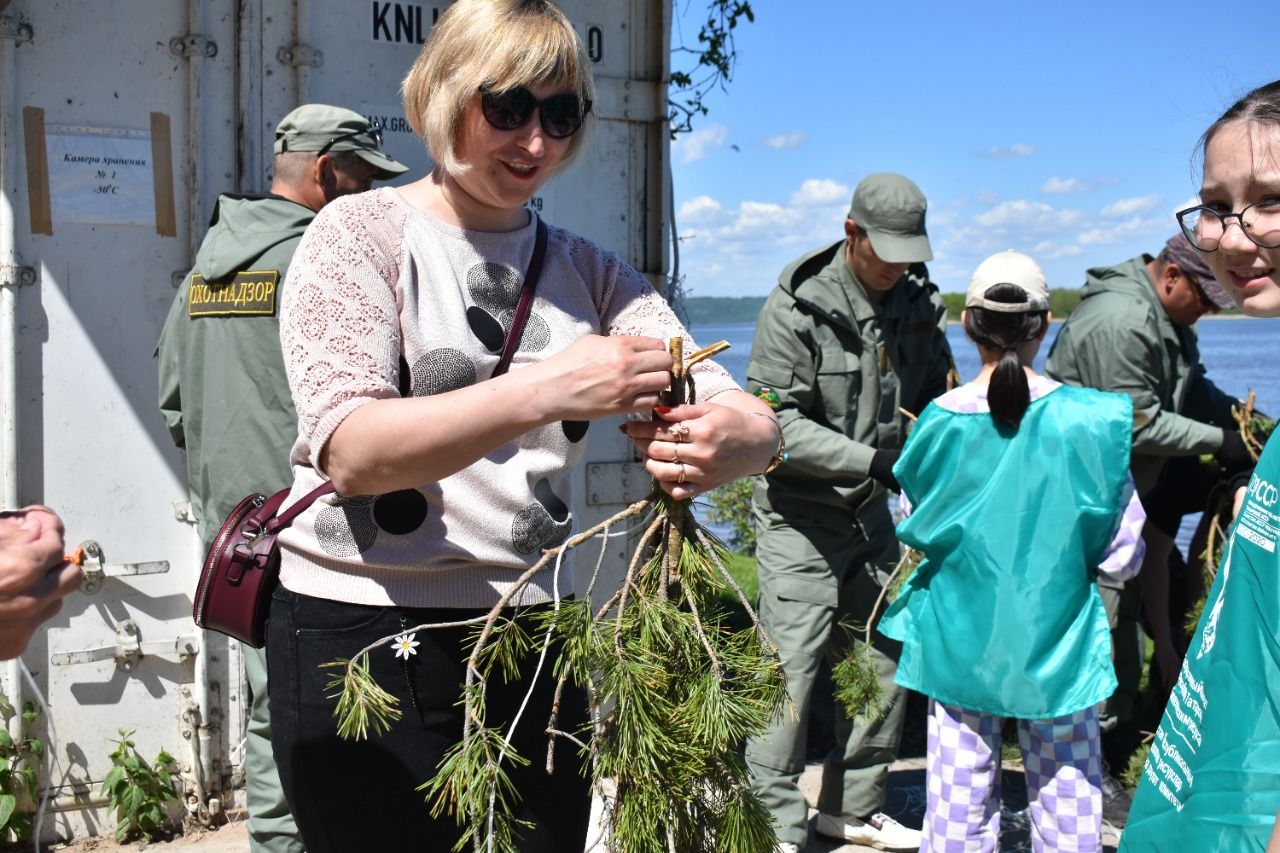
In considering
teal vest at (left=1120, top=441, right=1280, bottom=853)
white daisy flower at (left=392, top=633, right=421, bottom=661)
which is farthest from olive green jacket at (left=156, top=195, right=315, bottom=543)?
teal vest at (left=1120, top=441, right=1280, bottom=853)

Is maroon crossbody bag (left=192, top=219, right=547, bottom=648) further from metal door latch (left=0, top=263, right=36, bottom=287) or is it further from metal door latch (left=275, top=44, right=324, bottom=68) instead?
metal door latch (left=275, top=44, right=324, bottom=68)

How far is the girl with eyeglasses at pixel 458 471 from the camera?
6.31ft

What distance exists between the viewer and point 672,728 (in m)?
1.90

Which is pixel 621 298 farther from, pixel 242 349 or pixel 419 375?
pixel 242 349

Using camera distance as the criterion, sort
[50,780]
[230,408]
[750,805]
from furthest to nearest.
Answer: [50,780] < [230,408] < [750,805]

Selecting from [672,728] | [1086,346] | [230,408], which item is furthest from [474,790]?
[1086,346]

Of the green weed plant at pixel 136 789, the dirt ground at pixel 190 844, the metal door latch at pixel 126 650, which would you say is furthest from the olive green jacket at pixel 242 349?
the dirt ground at pixel 190 844

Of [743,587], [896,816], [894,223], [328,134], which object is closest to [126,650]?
[328,134]

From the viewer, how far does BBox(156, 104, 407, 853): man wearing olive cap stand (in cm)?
373

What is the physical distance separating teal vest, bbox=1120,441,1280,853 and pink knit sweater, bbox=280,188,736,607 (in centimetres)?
86

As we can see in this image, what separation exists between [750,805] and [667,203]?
3.29 metres

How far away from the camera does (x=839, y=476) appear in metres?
4.27

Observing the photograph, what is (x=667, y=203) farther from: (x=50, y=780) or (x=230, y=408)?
(x=50, y=780)

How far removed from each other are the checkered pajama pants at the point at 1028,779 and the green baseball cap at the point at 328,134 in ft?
7.71
